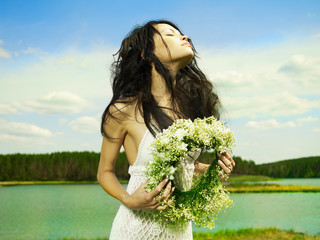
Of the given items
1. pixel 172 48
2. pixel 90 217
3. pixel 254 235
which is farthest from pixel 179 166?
pixel 90 217

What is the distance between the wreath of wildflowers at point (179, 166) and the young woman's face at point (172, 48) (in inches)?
28.8

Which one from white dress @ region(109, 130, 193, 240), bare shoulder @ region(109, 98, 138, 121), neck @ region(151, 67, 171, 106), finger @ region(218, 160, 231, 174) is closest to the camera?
finger @ region(218, 160, 231, 174)

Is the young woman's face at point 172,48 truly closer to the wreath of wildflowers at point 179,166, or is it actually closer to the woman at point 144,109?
the woman at point 144,109

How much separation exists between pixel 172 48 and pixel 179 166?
1.07 metres

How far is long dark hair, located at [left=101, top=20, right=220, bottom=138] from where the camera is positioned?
266 cm

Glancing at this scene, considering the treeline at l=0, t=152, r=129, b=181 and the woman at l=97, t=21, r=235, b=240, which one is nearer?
the woman at l=97, t=21, r=235, b=240

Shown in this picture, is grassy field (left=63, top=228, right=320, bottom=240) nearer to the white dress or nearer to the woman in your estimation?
the woman

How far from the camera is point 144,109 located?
2.62 meters

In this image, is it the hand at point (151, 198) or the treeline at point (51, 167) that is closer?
the hand at point (151, 198)

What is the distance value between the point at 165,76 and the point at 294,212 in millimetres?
25333

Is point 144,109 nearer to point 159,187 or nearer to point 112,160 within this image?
point 112,160

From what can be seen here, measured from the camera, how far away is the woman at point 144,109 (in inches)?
92.3

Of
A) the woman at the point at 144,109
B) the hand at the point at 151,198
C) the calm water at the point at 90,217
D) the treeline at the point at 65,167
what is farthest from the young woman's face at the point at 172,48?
the treeline at the point at 65,167

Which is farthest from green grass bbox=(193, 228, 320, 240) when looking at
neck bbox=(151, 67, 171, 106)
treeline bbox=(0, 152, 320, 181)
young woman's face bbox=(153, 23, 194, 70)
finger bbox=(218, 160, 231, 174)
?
treeline bbox=(0, 152, 320, 181)
